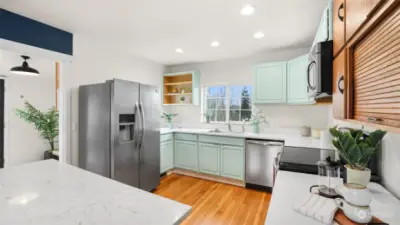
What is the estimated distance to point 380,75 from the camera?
0.63 meters

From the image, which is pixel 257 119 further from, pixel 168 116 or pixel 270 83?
pixel 168 116

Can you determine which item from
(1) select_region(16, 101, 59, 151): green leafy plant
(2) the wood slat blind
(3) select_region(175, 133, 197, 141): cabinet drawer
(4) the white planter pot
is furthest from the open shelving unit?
(2) the wood slat blind

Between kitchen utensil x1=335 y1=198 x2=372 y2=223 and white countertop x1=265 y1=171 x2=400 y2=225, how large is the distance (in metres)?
0.13

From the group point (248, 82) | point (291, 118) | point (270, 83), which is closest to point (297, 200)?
point (270, 83)

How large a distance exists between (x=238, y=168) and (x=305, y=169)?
1.91 metres

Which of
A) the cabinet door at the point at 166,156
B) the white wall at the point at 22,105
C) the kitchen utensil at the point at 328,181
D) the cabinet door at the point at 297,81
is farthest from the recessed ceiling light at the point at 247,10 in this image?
the white wall at the point at 22,105

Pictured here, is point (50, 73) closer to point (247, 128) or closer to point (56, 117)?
point (56, 117)

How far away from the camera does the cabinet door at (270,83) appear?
3181 millimetres

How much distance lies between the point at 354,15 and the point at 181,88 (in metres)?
3.88

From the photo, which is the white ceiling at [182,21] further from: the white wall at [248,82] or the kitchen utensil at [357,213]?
the kitchen utensil at [357,213]

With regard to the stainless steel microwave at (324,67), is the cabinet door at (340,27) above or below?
above

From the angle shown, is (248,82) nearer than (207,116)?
Yes

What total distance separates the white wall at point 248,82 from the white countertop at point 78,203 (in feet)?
10.3

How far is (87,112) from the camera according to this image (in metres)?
2.66
